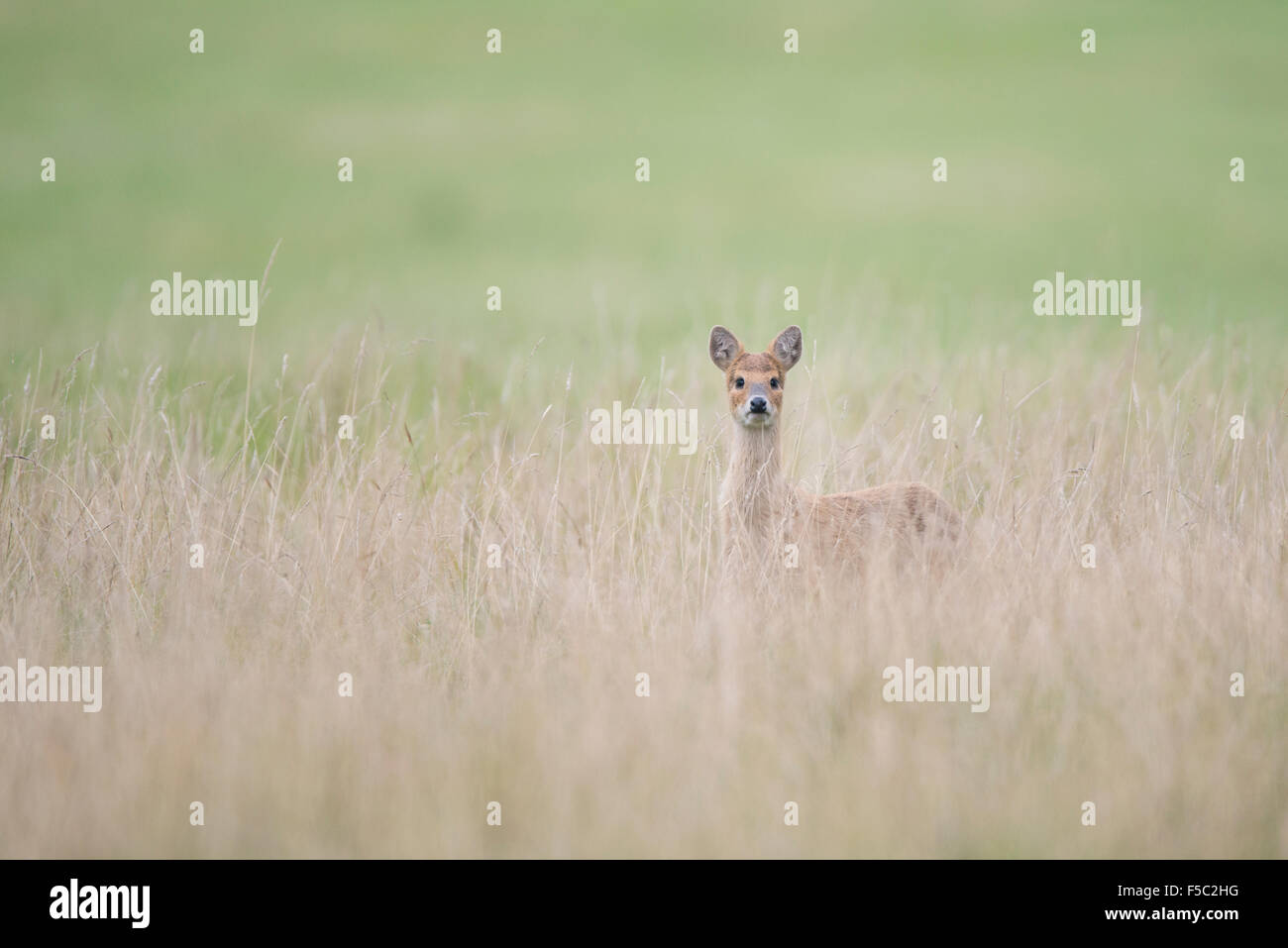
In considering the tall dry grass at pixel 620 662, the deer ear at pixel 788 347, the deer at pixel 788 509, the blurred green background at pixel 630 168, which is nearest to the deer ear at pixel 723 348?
the deer at pixel 788 509

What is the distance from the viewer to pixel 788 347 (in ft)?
29.7

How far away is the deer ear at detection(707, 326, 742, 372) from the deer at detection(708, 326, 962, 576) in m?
0.02

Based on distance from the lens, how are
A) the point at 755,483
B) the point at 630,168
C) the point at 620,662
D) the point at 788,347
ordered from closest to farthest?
the point at 620,662, the point at 755,483, the point at 788,347, the point at 630,168

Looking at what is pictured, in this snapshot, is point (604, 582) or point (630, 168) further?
point (630, 168)

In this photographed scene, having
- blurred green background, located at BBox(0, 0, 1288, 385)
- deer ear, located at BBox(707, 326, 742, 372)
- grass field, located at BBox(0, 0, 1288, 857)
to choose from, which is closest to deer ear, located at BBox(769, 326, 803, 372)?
deer ear, located at BBox(707, 326, 742, 372)

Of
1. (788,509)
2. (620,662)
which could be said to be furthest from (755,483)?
(620,662)

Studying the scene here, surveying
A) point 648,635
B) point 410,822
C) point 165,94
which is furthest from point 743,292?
point 165,94

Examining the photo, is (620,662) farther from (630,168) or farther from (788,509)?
(630,168)

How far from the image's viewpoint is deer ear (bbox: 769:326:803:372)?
8.95 meters

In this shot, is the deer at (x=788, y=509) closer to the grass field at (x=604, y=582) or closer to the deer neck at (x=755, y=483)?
the deer neck at (x=755, y=483)

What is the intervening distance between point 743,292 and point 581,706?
650 inches

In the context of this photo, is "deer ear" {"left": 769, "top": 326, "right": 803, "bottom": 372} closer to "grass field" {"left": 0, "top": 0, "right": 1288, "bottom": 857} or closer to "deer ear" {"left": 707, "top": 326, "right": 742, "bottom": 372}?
"deer ear" {"left": 707, "top": 326, "right": 742, "bottom": 372}

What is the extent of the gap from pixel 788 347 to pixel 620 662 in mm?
3397
